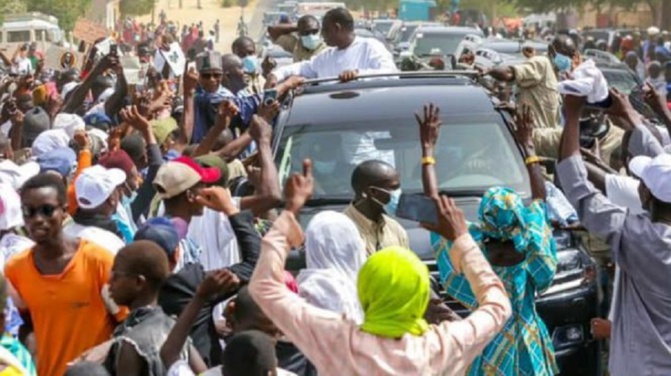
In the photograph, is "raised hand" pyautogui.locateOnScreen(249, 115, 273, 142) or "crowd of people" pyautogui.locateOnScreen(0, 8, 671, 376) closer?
"crowd of people" pyautogui.locateOnScreen(0, 8, 671, 376)

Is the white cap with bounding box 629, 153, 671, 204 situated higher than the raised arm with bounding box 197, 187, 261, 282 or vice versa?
the white cap with bounding box 629, 153, 671, 204

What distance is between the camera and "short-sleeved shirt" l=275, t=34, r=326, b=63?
1412 cm

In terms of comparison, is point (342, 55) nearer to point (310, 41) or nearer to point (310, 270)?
point (310, 41)

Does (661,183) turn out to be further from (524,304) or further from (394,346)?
(394,346)

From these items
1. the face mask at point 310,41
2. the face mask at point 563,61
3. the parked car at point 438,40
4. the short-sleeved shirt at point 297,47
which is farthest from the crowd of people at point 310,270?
the parked car at point 438,40

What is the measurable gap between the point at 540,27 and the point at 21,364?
69296mm

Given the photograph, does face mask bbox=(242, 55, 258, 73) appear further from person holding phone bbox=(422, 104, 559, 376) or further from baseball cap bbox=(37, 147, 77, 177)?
person holding phone bbox=(422, 104, 559, 376)

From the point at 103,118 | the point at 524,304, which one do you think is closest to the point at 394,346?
the point at 524,304

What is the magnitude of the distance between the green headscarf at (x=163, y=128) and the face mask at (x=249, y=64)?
323cm

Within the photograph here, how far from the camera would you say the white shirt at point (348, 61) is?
39.7 ft

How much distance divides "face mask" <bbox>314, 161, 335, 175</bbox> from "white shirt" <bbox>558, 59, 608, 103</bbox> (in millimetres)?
3121

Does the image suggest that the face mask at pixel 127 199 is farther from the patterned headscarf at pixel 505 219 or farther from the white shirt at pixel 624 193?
the white shirt at pixel 624 193

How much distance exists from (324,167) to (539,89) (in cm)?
344

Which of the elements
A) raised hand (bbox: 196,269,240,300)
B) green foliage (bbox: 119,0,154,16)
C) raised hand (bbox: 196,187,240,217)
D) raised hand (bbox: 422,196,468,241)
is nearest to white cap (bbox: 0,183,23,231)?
raised hand (bbox: 196,187,240,217)
